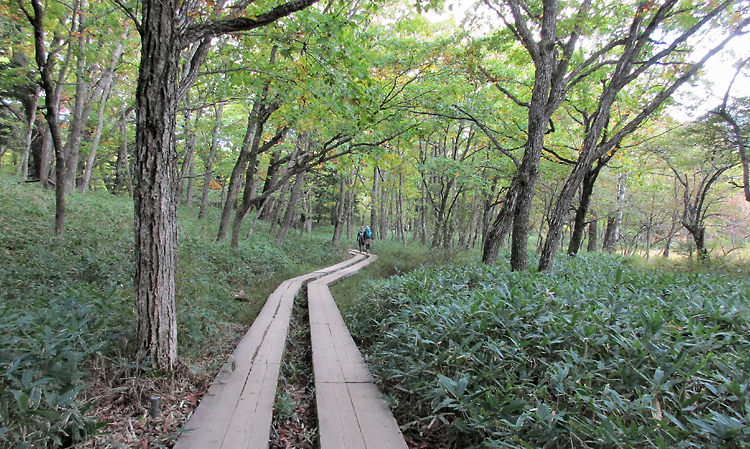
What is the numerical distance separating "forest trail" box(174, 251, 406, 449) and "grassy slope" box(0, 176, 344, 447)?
9.5 inches

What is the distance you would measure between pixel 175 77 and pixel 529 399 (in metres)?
3.64

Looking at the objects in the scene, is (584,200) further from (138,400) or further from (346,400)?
(138,400)

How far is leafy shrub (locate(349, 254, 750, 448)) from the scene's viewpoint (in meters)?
1.74

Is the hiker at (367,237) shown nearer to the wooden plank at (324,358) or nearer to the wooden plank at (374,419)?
the wooden plank at (324,358)

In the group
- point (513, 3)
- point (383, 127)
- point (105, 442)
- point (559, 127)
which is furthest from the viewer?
point (559, 127)

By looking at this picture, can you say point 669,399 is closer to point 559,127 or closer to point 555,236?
point 555,236

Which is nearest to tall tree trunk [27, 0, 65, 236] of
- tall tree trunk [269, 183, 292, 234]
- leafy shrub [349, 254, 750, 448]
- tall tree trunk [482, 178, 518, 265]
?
leafy shrub [349, 254, 750, 448]

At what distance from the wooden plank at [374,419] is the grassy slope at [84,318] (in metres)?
1.36

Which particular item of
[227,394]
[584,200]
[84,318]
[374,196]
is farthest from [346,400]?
[374,196]

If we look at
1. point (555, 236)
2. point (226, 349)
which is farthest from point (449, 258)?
point (226, 349)

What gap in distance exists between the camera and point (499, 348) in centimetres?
254

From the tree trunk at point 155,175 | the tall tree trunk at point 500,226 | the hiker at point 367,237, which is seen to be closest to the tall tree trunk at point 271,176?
the hiker at point 367,237

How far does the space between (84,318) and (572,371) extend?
153 inches

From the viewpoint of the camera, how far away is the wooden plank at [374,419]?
225cm
